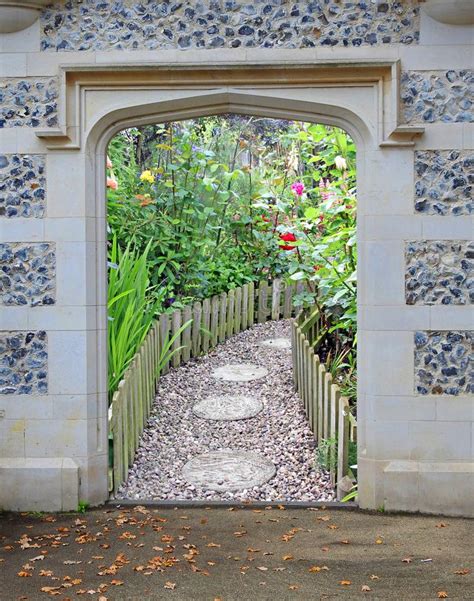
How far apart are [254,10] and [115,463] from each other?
117 inches

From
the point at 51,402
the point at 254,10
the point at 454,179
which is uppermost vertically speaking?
the point at 254,10

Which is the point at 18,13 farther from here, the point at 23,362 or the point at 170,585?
the point at 170,585

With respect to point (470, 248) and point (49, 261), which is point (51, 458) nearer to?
point (49, 261)

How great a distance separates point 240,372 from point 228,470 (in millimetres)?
2368

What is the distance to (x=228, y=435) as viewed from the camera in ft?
25.7

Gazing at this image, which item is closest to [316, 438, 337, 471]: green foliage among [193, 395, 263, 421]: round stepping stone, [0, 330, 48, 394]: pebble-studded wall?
[193, 395, 263, 421]: round stepping stone

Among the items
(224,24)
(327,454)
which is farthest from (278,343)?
(224,24)

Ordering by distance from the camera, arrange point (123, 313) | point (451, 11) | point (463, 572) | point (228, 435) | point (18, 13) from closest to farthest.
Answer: point (463, 572)
point (451, 11)
point (18, 13)
point (123, 313)
point (228, 435)

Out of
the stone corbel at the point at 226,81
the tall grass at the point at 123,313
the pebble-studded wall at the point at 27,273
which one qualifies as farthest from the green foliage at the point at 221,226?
the stone corbel at the point at 226,81

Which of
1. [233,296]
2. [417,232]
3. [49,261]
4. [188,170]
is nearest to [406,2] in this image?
[417,232]

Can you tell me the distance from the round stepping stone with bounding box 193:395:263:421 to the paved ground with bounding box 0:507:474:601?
8.00ft

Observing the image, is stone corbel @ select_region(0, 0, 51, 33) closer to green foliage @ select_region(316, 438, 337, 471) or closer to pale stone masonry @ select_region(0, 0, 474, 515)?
pale stone masonry @ select_region(0, 0, 474, 515)

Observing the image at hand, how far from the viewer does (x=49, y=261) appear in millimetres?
5656

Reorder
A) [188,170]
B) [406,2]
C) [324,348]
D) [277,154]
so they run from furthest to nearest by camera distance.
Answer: [277,154], [188,170], [324,348], [406,2]
